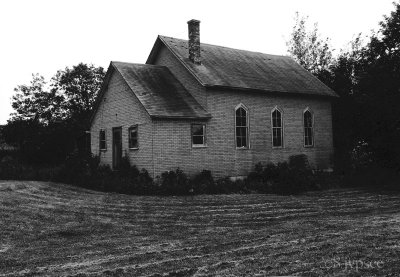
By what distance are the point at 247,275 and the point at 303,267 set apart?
0.92 m

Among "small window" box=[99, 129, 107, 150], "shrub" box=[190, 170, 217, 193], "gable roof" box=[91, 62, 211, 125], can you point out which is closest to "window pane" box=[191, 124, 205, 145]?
"gable roof" box=[91, 62, 211, 125]

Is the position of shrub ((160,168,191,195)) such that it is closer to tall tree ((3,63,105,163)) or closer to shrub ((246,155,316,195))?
shrub ((246,155,316,195))

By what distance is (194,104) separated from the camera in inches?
813

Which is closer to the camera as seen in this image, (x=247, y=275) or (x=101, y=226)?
(x=247, y=275)

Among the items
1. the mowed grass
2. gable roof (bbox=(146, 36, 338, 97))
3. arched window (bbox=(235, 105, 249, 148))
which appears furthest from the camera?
arched window (bbox=(235, 105, 249, 148))

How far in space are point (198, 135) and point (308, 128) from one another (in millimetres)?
8178

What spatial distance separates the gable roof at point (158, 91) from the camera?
19.3 metres

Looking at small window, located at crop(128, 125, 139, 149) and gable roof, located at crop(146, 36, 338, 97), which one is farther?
gable roof, located at crop(146, 36, 338, 97)

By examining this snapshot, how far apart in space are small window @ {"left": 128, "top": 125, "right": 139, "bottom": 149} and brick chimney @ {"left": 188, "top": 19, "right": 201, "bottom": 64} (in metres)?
4.81

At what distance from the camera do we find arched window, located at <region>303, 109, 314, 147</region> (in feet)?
81.3

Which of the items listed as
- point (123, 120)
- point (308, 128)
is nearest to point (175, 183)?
point (123, 120)

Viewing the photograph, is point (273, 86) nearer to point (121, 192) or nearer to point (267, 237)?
point (121, 192)

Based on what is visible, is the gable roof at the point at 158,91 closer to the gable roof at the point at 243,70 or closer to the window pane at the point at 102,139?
the gable roof at the point at 243,70

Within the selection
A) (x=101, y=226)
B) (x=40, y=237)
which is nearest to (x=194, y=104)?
(x=101, y=226)
